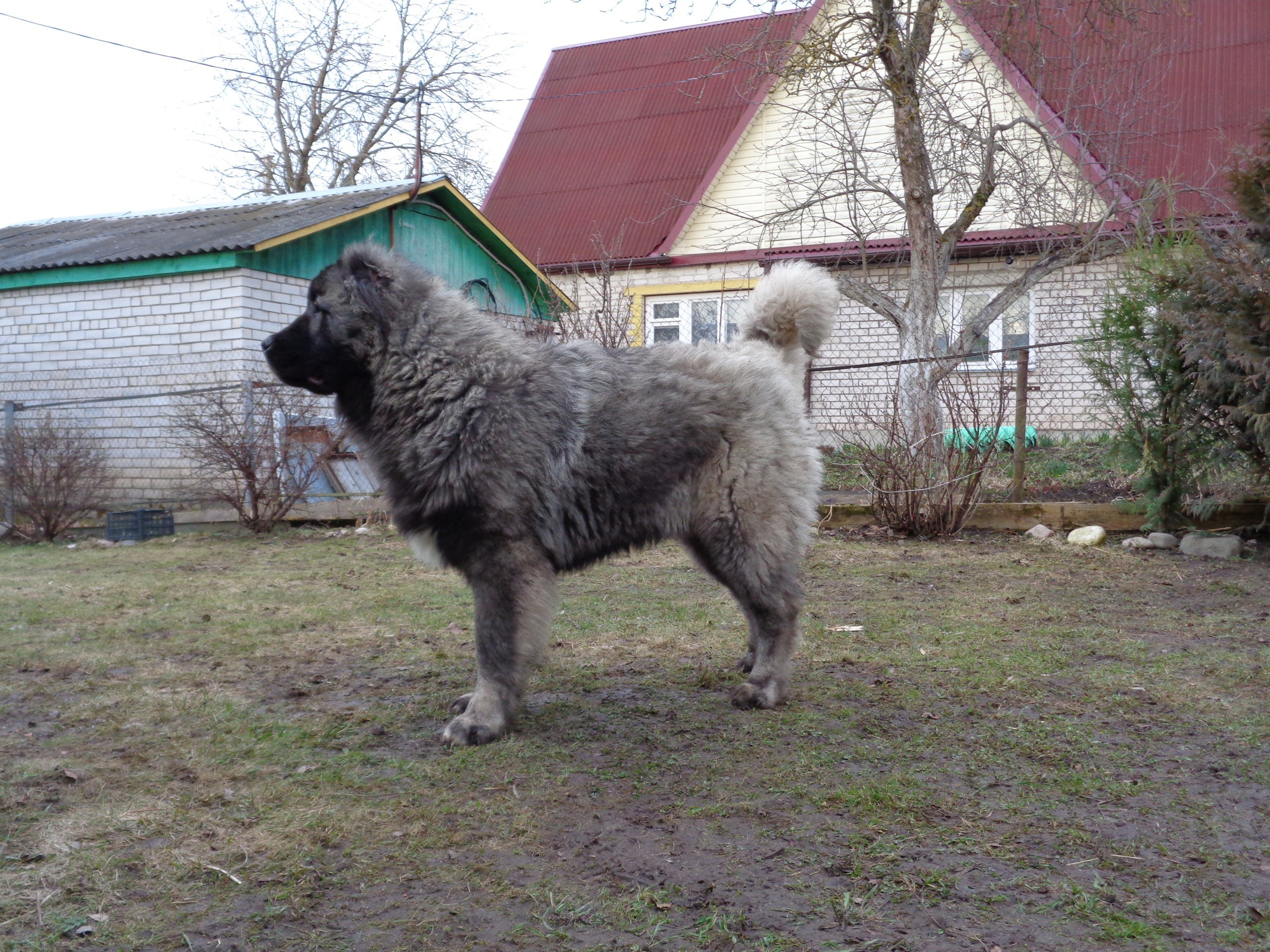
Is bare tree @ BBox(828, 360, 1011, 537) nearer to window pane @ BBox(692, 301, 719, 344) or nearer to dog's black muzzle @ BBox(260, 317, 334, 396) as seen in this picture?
dog's black muzzle @ BBox(260, 317, 334, 396)

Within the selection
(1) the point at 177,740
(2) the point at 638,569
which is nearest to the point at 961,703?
(1) the point at 177,740

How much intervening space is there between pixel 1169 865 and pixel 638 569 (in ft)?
19.0

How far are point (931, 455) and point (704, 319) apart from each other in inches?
388

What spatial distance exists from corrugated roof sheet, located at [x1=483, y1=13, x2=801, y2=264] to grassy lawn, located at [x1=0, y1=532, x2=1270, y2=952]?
1353 centimetres

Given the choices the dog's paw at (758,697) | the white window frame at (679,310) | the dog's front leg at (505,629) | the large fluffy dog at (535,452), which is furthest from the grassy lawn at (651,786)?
the white window frame at (679,310)

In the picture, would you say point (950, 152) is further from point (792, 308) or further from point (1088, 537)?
point (792, 308)

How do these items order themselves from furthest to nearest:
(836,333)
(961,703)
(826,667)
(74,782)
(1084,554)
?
(836,333)
(1084,554)
(826,667)
(961,703)
(74,782)

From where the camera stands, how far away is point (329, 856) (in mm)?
2766

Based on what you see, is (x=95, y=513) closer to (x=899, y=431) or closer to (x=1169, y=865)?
(x=899, y=431)

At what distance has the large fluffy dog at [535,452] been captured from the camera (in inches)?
154

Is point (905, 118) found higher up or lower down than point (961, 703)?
higher up

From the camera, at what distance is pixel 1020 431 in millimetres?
9242

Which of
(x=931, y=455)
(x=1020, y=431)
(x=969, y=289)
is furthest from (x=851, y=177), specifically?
(x=931, y=455)

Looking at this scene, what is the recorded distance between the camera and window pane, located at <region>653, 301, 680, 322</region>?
61.4 feet
